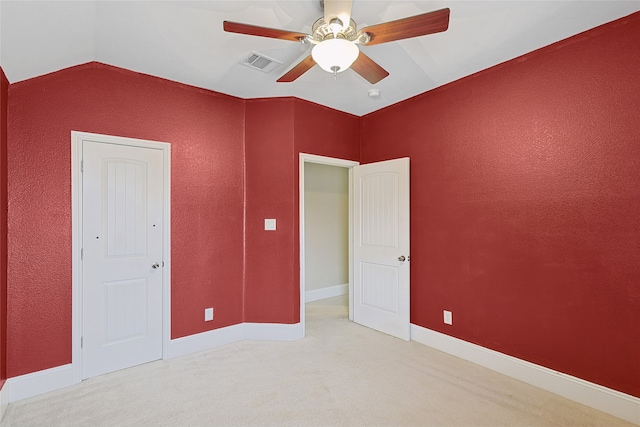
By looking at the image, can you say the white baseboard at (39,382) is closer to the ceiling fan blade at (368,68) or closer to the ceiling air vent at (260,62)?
the ceiling air vent at (260,62)

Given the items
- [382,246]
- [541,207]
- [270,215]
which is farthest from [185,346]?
[541,207]

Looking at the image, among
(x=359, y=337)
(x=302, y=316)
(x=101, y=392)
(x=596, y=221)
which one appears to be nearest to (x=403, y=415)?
(x=359, y=337)

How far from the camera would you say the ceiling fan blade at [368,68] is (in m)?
1.91

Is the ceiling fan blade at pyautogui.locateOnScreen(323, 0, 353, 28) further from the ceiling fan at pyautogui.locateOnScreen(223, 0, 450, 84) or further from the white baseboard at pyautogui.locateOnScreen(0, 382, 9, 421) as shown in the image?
the white baseboard at pyautogui.locateOnScreen(0, 382, 9, 421)

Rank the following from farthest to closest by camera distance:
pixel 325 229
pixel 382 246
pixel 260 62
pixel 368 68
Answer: pixel 325 229, pixel 382 246, pixel 260 62, pixel 368 68

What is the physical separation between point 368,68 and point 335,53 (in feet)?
1.63

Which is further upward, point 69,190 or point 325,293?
point 69,190

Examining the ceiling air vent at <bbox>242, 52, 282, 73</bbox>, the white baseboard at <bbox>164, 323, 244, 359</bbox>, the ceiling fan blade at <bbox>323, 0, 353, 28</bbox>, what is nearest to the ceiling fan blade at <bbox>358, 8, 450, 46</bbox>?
the ceiling fan blade at <bbox>323, 0, 353, 28</bbox>

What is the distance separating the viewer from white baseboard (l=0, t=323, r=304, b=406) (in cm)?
226

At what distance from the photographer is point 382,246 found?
141 inches

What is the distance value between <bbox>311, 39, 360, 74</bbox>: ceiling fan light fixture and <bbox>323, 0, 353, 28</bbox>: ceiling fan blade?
0.54 feet

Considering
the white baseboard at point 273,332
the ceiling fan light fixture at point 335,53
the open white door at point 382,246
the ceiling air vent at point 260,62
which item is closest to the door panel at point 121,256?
the white baseboard at point 273,332

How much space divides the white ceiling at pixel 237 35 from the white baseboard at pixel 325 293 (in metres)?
3.29

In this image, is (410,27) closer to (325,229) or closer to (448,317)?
(448,317)
